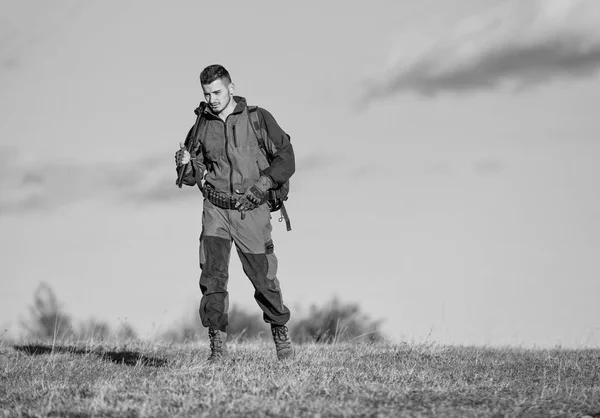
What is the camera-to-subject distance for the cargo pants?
965cm

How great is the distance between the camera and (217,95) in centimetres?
961

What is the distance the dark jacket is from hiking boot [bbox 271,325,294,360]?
1758mm

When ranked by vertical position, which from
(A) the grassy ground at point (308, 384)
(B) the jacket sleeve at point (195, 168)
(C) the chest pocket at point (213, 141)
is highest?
(C) the chest pocket at point (213, 141)

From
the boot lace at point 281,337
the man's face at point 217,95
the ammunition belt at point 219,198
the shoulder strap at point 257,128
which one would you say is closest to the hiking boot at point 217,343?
the boot lace at point 281,337

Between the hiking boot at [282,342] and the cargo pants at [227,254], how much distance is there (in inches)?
16.6

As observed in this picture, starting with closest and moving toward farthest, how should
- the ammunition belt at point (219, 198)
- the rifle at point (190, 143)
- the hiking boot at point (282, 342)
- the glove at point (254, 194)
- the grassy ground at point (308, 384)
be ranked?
the grassy ground at point (308, 384) < the glove at point (254, 194) < the ammunition belt at point (219, 198) < the rifle at point (190, 143) < the hiking boot at point (282, 342)

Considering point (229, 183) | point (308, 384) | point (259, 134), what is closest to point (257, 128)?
point (259, 134)

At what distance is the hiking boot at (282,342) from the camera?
33.4ft

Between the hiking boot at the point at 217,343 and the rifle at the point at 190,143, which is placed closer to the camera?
the rifle at the point at 190,143

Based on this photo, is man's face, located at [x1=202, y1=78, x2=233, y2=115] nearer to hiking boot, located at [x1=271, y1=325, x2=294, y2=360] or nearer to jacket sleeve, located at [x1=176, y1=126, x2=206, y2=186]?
jacket sleeve, located at [x1=176, y1=126, x2=206, y2=186]

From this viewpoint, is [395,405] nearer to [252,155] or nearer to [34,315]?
[252,155]

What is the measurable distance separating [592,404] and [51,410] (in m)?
4.59

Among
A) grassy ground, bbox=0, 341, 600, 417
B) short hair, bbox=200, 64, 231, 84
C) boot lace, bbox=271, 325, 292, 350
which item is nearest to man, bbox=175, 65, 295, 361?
short hair, bbox=200, 64, 231, 84

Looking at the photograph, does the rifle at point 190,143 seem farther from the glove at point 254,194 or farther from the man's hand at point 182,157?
the glove at point 254,194
